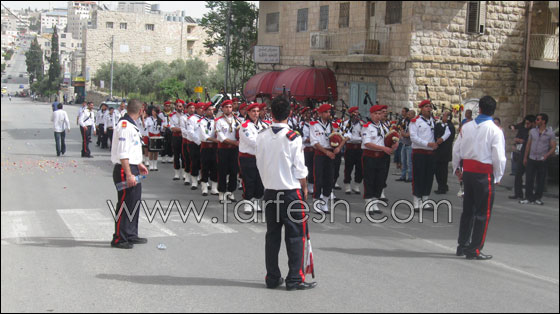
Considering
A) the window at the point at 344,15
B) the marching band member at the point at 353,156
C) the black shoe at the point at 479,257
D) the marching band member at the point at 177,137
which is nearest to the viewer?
the black shoe at the point at 479,257

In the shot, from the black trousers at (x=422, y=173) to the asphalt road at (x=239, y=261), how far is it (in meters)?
0.74

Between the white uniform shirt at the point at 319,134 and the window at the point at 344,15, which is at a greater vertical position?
the window at the point at 344,15

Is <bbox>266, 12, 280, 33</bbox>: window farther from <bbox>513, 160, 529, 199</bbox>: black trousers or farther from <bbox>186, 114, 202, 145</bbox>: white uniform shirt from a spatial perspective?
<bbox>513, 160, 529, 199</bbox>: black trousers

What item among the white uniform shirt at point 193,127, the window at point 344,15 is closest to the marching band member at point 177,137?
the white uniform shirt at point 193,127

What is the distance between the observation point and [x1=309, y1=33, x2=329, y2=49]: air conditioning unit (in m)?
24.6

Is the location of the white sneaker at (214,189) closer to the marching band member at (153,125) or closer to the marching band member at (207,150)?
the marching band member at (207,150)

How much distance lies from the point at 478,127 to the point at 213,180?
6.45m

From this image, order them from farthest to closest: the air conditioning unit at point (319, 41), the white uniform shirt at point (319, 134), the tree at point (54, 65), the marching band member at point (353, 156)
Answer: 1. the air conditioning unit at point (319, 41)
2. the marching band member at point (353, 156)
3. the white uniform shirt at point (319, 134)
4. the tree at point (54, 65)

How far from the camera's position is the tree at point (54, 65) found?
4.13 m

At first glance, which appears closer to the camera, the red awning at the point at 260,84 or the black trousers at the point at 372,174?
the black trousers at the point at 372,174

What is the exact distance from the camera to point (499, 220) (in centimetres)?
962

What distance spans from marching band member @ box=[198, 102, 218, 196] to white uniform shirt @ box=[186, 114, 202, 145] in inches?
10.5

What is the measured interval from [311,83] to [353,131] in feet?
34.8

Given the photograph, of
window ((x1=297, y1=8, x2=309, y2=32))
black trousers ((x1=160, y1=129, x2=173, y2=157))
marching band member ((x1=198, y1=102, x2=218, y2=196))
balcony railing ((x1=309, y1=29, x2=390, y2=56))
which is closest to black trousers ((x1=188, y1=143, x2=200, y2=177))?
marching band member ((x1=198, y1=102, x2=218, y2=196))
